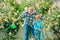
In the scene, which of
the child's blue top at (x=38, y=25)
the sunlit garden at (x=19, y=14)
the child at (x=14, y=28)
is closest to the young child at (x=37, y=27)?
the child's blue top at (x=38, y=25)

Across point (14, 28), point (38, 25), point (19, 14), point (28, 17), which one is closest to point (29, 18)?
point (28, 17)

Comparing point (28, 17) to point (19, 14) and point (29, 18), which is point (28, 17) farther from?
point (19, 14)

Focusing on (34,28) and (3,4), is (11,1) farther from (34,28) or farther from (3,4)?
(34,28)

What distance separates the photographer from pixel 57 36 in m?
5.45

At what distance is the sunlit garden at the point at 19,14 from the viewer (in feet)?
17.4

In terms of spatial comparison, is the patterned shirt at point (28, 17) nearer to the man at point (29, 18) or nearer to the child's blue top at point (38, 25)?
the man at point (29, 18)

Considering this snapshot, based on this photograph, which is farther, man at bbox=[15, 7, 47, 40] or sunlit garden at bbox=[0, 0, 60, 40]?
sunlit garden at bbox=[0, 0, 60, 40]

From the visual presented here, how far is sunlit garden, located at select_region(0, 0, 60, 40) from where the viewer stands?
5293 millimetres

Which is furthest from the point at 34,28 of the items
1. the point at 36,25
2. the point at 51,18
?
the point at 51,18

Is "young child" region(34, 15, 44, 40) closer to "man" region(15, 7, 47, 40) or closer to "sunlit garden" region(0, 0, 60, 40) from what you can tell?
"man" region(15, 7, 47, 40)

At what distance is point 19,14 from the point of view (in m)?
5.46

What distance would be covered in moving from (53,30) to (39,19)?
3.82ft

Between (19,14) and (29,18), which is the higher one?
(19,14)

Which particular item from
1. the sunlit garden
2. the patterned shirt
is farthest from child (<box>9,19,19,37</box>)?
the patterned shirt
